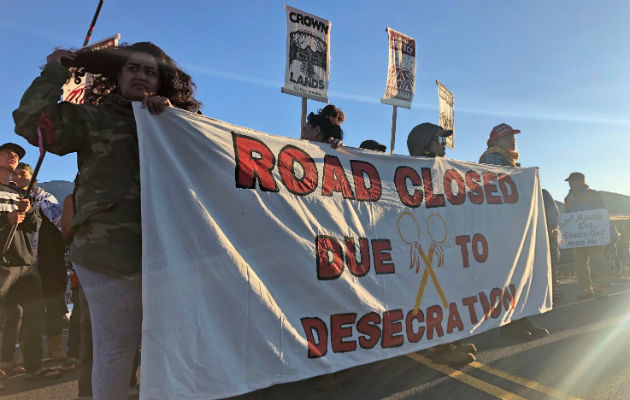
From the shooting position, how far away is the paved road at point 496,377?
2482 mm

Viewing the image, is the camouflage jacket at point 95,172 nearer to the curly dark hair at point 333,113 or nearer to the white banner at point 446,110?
the curly dark hair at point 333,113

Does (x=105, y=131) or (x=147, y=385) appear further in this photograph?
(x=147, y=385)

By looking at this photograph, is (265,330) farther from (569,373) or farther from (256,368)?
(569,373)

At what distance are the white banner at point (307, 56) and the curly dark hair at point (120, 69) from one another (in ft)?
11.1

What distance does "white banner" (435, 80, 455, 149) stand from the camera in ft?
24.8

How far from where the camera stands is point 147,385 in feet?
5.46

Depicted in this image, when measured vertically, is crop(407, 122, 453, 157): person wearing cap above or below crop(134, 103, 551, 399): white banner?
above

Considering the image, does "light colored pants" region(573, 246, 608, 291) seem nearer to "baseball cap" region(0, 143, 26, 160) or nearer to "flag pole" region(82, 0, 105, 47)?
"flag pole" region(82, 0, 105, 47)

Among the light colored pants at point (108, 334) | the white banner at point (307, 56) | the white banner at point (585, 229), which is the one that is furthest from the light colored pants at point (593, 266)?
the light colored pants at point (108, 334)

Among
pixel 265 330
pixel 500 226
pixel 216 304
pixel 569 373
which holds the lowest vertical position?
pixel 569 373

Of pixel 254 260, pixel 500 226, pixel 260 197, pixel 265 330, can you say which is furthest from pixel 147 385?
pixel 500 226

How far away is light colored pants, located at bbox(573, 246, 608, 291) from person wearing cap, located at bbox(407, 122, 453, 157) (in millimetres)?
4358

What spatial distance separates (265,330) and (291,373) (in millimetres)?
305

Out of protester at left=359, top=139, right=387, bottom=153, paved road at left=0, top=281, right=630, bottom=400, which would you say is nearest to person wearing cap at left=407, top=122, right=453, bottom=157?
protester at left=359, top=139, right=387, bottom=153
